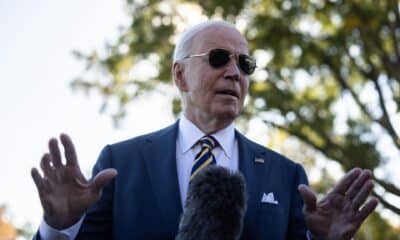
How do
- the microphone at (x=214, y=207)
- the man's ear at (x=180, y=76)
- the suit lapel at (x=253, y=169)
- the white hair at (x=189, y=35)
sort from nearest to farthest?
the microphone at (x=214, y=207)
the suit lapel at (x=253, y=169)
the white hair at (x=189, y=35)
the man's ear at (x=180, y=76)

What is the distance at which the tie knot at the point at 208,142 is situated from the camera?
4.38m

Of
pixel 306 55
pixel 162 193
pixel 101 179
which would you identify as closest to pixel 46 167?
pixel 101 179

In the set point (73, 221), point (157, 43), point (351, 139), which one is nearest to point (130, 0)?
point (157, 43)

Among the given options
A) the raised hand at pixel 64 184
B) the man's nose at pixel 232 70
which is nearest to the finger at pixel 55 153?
the raised hand at pixel 64 184

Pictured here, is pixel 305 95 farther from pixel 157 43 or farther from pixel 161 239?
pixel 161 239

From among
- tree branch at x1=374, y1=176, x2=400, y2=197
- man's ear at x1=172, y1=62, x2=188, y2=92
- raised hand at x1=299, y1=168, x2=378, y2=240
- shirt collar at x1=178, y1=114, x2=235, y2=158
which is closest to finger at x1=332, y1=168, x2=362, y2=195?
raised hand at x1=299, y1=168, x2=378, y2=240

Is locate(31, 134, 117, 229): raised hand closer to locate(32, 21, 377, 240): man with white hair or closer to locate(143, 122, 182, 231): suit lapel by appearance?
locate(32, 21, 377, 240): man with white hair

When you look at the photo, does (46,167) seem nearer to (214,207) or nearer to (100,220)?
(100,220)

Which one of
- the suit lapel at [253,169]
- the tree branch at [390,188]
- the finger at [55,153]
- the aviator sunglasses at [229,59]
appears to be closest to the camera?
the finger at [55,153]

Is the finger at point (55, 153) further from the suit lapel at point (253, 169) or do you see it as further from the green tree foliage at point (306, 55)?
the green tree foliage at point (306, 55)

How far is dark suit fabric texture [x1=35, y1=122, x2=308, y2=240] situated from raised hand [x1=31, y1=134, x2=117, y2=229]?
418 millimetres

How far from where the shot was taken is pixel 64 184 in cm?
360

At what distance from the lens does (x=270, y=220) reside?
4168mm

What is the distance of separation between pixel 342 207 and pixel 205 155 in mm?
824
